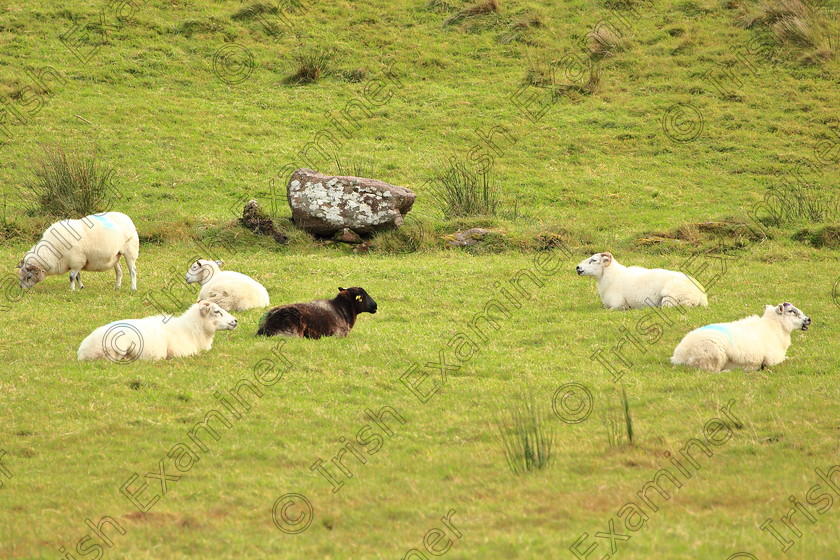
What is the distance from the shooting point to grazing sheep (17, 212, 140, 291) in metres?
15.9

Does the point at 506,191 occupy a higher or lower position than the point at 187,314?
lower

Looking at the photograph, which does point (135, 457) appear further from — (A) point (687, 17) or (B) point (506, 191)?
(A) point (687, 17)

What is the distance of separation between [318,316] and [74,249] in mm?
5510

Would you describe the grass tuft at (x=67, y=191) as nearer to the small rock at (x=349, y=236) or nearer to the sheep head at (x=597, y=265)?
the small rock at (x=349, y=236)

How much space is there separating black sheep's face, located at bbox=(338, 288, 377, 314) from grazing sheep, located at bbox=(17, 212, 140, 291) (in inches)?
193

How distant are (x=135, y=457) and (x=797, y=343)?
31.2 feet

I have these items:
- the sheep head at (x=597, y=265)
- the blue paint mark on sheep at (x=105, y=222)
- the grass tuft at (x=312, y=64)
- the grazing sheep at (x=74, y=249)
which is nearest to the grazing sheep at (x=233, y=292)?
the grazing sheep at (x=74, y=249)

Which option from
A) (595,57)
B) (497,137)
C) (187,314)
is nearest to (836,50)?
(595,57)

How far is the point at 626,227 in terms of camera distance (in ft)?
74.0

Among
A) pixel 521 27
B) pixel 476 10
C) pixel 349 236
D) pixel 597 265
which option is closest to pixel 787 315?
pixel 597 265

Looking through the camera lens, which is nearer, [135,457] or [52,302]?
[135,457]

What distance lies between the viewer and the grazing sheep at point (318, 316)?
12969 millimetres

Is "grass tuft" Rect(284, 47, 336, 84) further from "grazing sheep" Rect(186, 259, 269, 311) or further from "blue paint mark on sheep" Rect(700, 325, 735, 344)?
"blue paint mark on sheep" Rect(700, 325, 735, 344)

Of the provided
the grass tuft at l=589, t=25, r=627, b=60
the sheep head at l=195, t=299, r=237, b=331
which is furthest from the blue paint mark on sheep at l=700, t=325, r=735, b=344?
the grass tuft at l=589, t=25, r=627, b=60
